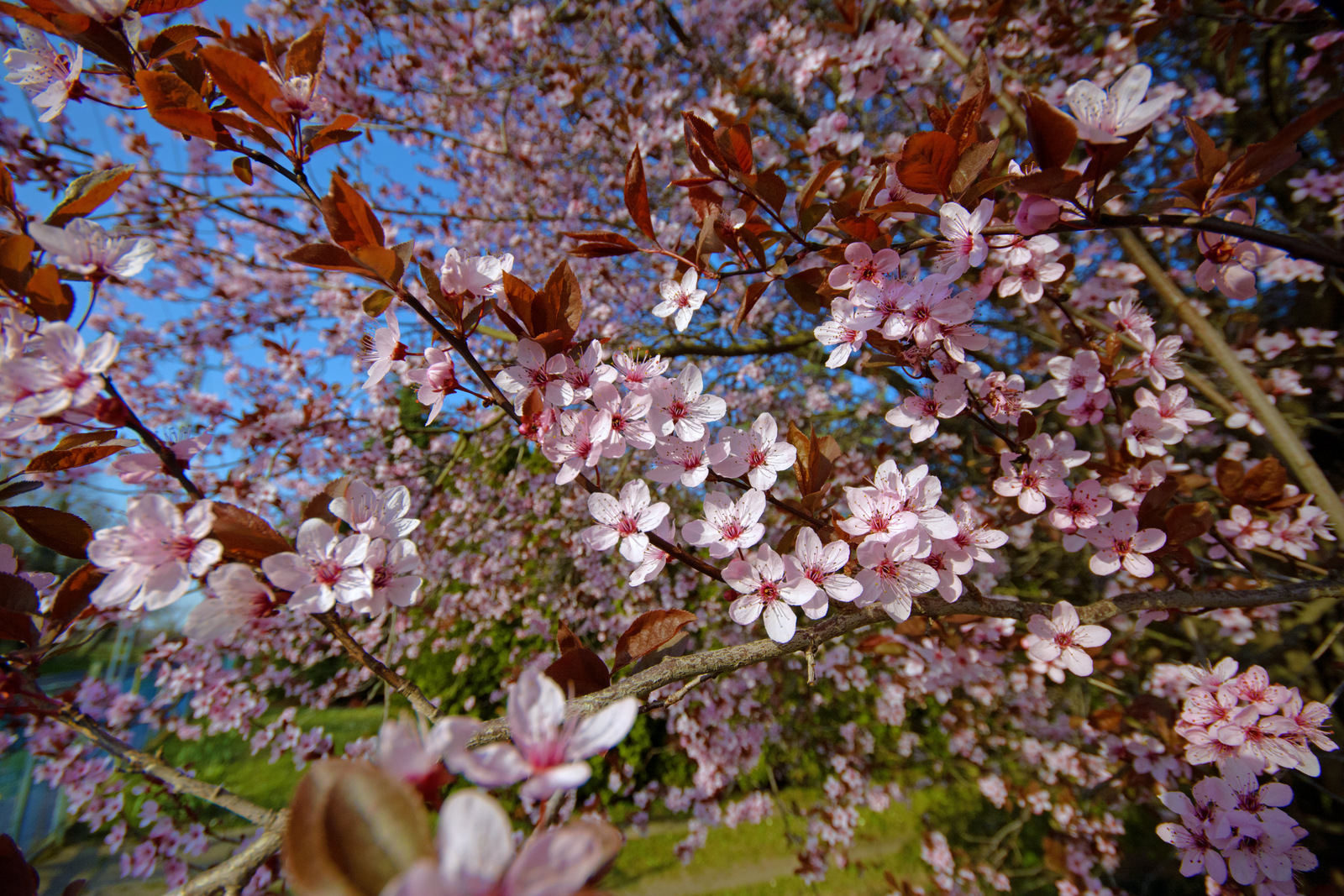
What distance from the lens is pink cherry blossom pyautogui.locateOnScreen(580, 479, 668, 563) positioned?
104cm

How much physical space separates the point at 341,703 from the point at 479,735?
10.9 metres

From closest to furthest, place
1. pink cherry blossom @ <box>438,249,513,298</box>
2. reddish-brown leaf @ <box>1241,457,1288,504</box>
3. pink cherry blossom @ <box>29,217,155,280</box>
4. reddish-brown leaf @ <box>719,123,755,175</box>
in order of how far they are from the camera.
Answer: pink cherry blossom @ <box>29,217,155,280</box> → pink cherry blossom @ <box>438,249,513,298</box> → reddish-brown leaf @ <box>719,123,755,175</box> → reddish-brown leaf @ <box>1241,457,1288,504</box>

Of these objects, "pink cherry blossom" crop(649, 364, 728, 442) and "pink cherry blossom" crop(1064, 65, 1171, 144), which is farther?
"pink cherry blossom" crop(649, 364, 728, 442)

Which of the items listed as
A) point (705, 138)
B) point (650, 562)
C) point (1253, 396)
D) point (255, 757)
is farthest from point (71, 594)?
point (255, 757)

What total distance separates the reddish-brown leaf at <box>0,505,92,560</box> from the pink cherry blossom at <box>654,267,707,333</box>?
3.86ft

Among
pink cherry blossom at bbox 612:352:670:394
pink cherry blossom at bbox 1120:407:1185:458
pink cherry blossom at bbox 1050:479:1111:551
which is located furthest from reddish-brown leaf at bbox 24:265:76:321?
pink cherry blossom at bbox 1120:407:1185:458

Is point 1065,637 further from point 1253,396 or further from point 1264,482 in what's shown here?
point 1253,396

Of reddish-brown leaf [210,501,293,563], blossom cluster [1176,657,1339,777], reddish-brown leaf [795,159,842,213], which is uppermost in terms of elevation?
reddish-brown leaf [795,159,842,213]

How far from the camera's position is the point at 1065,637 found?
122cm

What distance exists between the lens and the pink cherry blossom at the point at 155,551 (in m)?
0.74

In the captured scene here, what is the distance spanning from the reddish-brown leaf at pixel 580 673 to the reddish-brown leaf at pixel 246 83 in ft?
3.58

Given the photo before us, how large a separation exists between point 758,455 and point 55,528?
1307 millimetres

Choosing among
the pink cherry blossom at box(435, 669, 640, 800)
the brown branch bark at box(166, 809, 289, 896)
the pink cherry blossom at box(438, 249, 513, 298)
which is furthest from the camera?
the pink cherry blossom at box(438, 249, 513, 298)

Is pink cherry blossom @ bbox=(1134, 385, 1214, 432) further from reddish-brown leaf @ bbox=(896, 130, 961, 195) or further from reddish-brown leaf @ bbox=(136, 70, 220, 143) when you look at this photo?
reddish-brown leaf @ bbox=(136, 70, 220, 143)
